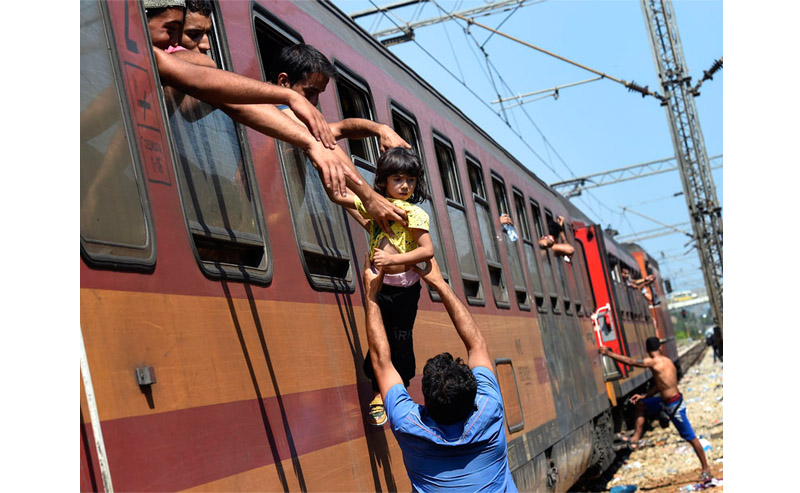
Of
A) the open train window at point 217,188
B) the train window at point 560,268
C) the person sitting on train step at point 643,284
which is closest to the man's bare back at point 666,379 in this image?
the train window at point 560,268

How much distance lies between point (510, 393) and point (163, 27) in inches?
182

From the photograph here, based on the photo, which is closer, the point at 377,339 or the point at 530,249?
the point at 377,339

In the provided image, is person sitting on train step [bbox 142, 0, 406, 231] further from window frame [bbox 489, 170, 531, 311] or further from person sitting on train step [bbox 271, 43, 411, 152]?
window frame [bbox 489, 170, 531, 311]

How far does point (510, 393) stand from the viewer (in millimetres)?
6863

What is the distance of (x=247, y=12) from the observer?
12.4 feet

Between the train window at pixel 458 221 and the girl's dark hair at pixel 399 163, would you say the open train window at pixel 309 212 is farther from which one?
the train window at pixel 458 221

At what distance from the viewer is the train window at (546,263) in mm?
9898

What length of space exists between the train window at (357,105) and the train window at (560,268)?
6.00 m

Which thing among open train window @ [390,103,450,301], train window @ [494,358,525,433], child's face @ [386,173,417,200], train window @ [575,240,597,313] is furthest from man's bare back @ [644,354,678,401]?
child's face @ [386,173,417,200]

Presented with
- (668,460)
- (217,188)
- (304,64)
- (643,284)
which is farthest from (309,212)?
(643,284)

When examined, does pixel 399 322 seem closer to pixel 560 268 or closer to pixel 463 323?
pixel 463 323

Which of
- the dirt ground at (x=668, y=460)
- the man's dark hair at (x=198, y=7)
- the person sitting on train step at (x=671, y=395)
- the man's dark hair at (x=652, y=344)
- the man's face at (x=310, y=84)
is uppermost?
the man's dark hair at (x=198, y=7)

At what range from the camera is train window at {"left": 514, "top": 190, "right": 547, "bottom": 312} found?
354 inches

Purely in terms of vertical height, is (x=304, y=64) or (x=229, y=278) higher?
(x=304, y=64)
